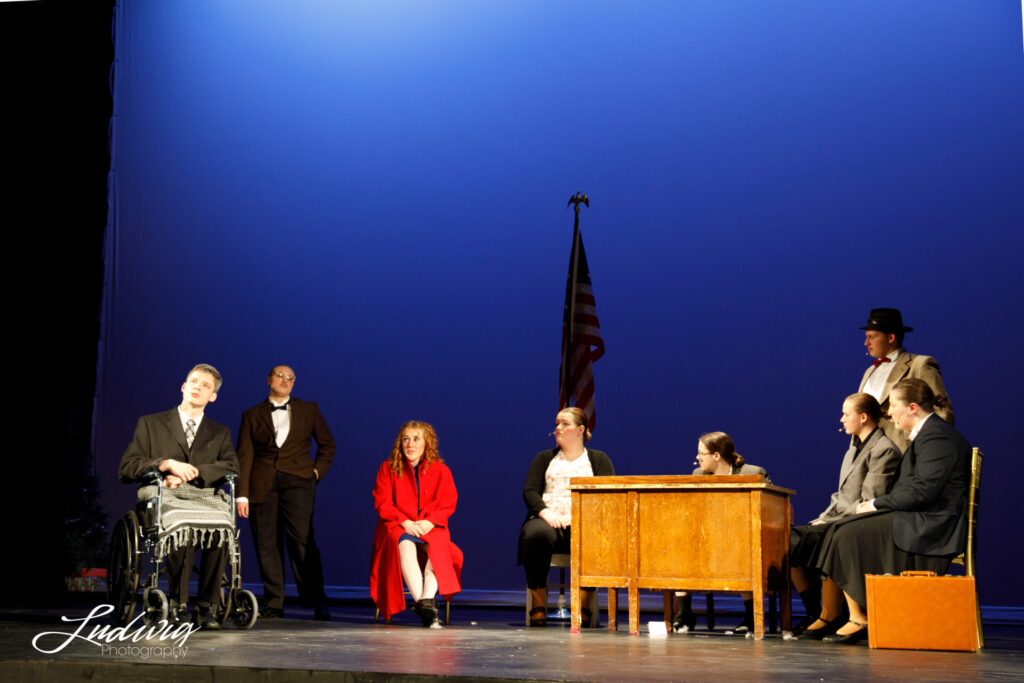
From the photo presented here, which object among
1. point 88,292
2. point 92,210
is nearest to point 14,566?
point 88,292

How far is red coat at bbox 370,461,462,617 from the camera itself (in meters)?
5.05

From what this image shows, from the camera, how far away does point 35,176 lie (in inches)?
230

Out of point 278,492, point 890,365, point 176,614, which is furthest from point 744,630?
point 278,492

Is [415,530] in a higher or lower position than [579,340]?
lower

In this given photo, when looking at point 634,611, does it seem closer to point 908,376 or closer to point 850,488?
point 850,488

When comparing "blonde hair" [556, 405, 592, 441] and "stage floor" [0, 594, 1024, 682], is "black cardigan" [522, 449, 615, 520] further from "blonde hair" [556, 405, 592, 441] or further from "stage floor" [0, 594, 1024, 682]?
"stage floor" [0, 594, 1024, 682]

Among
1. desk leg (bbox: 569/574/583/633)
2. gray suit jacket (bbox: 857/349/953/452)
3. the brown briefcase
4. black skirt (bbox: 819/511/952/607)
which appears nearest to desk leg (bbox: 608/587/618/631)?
desk leg (bbox: 569/574/583/633)

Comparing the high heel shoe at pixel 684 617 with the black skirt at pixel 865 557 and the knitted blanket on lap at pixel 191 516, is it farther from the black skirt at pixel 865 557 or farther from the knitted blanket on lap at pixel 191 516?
the knitted blanket on lap at pixel 191 516

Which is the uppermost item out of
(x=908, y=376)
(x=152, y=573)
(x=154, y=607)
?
(x=908, y=376)

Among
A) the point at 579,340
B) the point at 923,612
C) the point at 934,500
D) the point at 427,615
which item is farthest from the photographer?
the point at 579,340

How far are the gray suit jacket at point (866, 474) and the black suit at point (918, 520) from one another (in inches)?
6.0

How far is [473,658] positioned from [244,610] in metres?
1.75

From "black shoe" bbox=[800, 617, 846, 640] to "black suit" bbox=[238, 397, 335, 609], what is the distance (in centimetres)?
247

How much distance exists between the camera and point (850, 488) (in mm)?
4348
